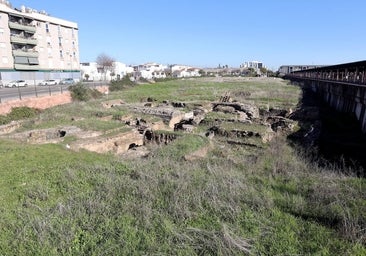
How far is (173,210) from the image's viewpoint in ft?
18.7

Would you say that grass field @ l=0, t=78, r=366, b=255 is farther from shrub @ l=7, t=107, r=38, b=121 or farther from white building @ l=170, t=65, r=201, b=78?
white building @ l=170, t=65, r=201, b=78

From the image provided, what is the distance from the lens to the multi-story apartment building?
42250mm

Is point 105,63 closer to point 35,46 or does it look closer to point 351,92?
point 35,46

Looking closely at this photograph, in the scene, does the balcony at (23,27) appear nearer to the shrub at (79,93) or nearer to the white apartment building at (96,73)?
the shrub at (79,93)

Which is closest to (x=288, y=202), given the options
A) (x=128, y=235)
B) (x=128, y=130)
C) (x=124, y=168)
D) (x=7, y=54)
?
(x=128, y=235)

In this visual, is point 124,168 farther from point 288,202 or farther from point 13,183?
point 288,202

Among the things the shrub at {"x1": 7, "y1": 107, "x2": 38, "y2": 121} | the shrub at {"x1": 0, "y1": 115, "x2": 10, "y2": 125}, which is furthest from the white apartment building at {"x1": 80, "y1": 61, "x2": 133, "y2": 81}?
the shrub at {"x1": 0, "y1": 115, "x2": 10, "y2": 125}

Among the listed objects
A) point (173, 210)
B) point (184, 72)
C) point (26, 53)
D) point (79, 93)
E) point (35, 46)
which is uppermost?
point (35, 46)

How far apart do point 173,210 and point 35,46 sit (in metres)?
51.7

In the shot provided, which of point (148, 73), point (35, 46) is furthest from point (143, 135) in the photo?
point (148, 73)

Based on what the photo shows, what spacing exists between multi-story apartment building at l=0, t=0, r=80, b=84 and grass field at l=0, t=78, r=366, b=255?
41.4 metres

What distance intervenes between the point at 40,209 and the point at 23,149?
5665mm

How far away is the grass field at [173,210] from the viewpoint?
4605 mm

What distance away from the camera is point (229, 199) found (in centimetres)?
607
